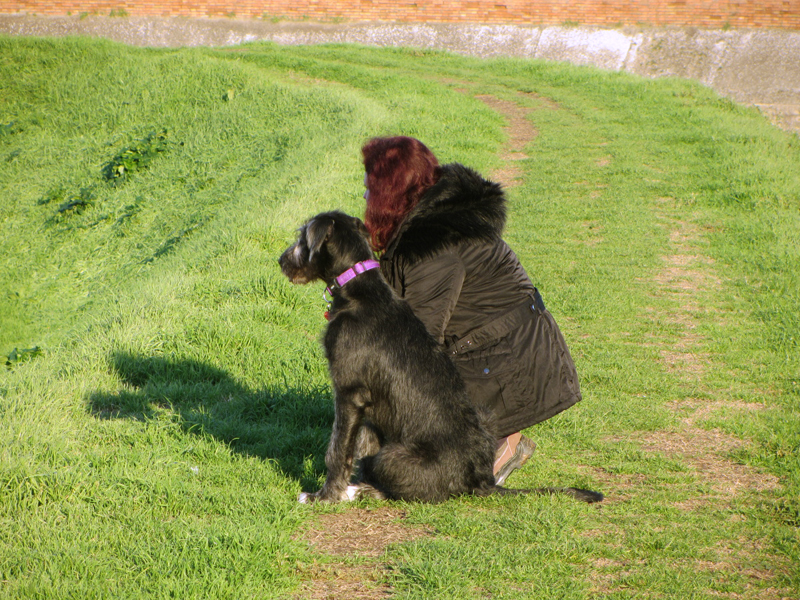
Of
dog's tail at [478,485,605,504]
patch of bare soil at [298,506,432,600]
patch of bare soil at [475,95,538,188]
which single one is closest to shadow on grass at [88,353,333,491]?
patch of bare soil at [298,506,432,600]

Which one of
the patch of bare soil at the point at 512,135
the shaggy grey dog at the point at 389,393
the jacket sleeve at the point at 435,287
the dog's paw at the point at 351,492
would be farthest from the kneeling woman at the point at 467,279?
the patch of bare soil at the point at 512,135

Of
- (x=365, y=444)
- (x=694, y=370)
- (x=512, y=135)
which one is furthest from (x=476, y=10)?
(x=365, y=444)

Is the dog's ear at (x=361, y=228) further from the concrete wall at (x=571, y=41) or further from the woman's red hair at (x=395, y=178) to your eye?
the concrete wall at (x=571, y=41)

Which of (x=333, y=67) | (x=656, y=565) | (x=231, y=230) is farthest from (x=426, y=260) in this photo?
(x=333, y=67)

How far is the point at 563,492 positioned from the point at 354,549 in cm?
113

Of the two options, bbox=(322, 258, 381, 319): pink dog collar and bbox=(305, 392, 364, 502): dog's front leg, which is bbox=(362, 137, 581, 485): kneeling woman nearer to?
bbox=(322, 258, 381, 319): pink dog collar

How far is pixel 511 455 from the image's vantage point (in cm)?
426

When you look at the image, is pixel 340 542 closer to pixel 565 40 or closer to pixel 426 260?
pixel 426 260

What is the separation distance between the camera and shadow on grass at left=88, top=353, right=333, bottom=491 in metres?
4.48

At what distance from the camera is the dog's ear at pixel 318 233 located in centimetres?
375

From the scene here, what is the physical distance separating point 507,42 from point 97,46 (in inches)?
489

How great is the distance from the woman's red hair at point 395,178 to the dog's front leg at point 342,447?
887mm

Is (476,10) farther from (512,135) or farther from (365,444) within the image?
(365,444)

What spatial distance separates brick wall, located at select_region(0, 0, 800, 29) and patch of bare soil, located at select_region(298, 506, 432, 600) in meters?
23.0
